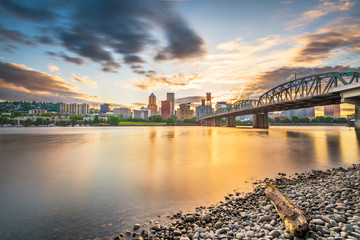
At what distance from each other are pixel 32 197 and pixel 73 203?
2.16m

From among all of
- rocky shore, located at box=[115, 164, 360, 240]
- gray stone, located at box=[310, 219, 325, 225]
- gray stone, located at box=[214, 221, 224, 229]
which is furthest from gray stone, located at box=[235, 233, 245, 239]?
gray stone, located at box=[310, 219, 325, 225]

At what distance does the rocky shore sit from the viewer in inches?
157

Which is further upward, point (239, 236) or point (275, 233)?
point (275, 233)

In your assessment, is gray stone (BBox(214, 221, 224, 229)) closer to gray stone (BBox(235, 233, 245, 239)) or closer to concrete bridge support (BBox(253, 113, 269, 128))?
gray stone (BBox(235, 233, 245, 239))

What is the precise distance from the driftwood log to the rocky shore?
14 centimetres

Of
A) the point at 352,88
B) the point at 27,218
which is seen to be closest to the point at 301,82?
the point at 352,88

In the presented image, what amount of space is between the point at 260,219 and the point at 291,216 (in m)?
0.78

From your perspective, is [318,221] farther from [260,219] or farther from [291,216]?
[260,219]

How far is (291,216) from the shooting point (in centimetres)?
412

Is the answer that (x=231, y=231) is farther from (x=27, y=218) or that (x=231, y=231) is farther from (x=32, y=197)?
(x=32, y=197)

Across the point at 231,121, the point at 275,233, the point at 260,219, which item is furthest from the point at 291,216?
the point at 231,121

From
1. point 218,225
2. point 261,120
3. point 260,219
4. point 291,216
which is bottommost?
point 218,225

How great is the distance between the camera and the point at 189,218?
4.96 metres

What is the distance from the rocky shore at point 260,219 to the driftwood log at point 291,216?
0.14m
